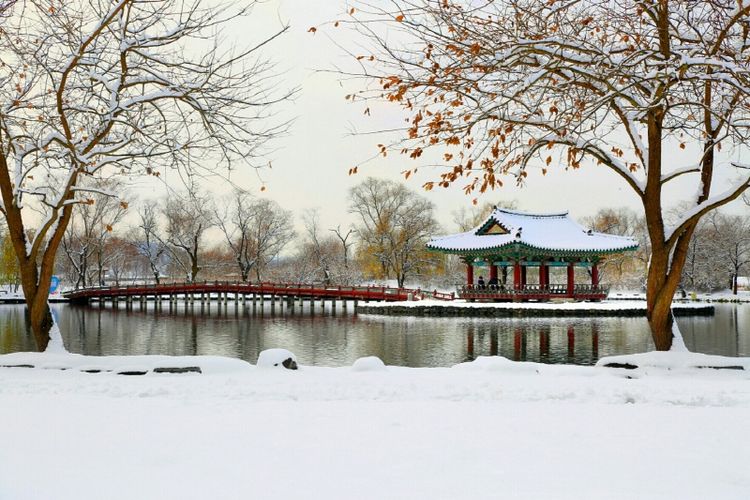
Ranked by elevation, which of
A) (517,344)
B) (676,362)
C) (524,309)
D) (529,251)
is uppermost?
(529,251)

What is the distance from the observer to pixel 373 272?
164 feet

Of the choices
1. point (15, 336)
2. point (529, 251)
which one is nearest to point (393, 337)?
point (15, 336)

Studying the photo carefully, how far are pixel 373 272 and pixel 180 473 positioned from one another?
4582cm

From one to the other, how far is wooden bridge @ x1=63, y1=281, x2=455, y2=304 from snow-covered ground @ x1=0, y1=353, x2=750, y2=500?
2761 cm

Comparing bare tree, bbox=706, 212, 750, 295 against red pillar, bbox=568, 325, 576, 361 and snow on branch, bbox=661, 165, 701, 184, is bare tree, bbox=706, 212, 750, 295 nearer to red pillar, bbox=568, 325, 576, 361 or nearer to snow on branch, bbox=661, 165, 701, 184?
red pillar, bbox=568, 325, 576, 361

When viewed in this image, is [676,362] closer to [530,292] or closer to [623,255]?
[530,292]

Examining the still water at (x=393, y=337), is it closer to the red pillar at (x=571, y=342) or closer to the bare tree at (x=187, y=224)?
the red pillar at (x=571, y=342)

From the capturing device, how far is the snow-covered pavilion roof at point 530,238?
3234cm

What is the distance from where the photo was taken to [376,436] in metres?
5.05

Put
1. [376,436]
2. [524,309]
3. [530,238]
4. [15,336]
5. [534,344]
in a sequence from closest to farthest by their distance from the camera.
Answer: [376,436] → [534,344] → [15,336] → [524,309] → [530,238]

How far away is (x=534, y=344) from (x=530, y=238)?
1501cm

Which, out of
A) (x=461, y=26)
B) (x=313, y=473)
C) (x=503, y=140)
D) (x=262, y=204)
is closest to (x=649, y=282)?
(x=503, y=140)

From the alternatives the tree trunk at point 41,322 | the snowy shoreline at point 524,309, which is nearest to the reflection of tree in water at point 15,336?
the tree trunk at point 41,322

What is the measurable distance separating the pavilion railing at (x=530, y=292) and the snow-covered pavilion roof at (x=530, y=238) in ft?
6.43
